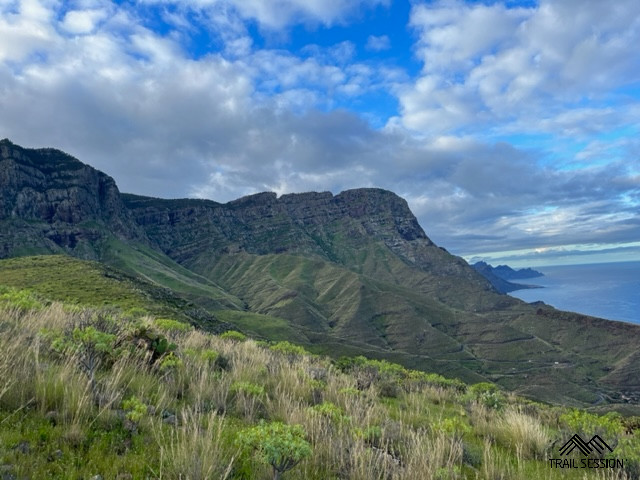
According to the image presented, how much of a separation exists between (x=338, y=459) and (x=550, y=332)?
729 ft

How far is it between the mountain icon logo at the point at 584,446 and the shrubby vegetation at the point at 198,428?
0.51 ft

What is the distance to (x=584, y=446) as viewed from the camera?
23.6 ft

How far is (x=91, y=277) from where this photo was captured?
68.9m

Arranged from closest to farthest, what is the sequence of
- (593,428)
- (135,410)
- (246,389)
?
(135,410) → (246,389) → (593,428)

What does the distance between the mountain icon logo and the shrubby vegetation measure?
16 cm

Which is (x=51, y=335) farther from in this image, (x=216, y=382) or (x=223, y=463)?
(x=223, y=463)

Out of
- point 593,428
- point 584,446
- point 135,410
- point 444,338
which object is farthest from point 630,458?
point 444,338

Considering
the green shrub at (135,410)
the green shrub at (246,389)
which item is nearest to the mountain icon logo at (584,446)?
the green shrub at (246,389)

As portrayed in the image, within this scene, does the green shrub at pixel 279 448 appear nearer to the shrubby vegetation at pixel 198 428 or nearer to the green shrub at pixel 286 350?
the shrubby vegetation at pixel 198 428

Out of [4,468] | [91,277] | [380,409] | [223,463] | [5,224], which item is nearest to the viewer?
[4,468]

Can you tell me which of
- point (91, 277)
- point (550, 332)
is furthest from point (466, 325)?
point (91, 277)

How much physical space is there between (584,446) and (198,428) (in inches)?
272

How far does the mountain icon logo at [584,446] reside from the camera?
23.0ft

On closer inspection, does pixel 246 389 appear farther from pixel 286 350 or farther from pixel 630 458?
pixel 286 350
